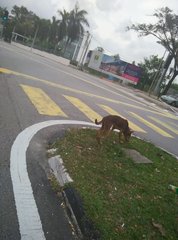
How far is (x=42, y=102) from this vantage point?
986 cm

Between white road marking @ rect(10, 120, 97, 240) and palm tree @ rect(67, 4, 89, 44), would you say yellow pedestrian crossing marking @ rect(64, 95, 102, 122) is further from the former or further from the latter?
palm tree @ rect(67, 4, 89, 44)

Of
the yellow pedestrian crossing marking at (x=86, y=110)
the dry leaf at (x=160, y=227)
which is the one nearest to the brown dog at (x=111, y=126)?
the yellow pedestrian crossing marking at (x=86, y=110)

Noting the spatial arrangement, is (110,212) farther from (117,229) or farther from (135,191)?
(135,191)

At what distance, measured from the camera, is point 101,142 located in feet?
23.1

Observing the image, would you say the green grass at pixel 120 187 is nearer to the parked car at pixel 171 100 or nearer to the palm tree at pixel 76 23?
the parked car at pixel 171 100

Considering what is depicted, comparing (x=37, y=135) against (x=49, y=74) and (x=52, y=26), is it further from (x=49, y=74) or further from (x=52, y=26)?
(x=52, y=26)

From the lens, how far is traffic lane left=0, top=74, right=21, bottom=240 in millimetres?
3420

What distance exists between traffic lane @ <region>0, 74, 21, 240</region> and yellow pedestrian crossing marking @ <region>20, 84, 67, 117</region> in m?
0.87

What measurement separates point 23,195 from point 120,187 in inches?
60.4

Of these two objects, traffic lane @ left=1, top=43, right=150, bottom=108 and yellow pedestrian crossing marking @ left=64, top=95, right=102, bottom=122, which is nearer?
yellow pedestrian crossing marking @ left=64, top=95, right=102, bottom=122

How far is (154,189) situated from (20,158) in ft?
7.26

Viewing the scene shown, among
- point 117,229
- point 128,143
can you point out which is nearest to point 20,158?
point 117,229

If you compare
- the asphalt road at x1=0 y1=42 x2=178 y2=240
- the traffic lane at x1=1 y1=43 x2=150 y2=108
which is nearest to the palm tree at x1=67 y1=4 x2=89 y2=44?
the traffic lane at x1=1 y1=43 x2=150 y2=108

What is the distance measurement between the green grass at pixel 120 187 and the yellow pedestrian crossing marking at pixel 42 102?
69.8 inches
